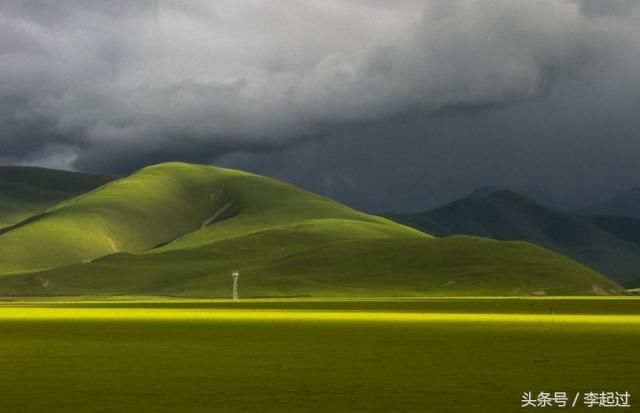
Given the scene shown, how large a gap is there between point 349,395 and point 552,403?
21.1 ft

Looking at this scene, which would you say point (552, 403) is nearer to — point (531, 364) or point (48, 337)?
point (531, 364)

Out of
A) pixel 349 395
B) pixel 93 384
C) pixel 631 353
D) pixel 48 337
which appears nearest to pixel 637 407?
pixel 349 395

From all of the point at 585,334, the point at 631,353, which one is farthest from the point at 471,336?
the point at 631,353

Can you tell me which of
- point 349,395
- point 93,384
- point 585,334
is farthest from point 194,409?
point 585,334

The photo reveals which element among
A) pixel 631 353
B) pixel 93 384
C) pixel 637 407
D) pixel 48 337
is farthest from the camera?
pixel 48 337

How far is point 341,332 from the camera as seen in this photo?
66500 millimetres

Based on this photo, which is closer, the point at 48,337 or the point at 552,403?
the point at 552,403

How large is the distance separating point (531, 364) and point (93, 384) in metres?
18.8

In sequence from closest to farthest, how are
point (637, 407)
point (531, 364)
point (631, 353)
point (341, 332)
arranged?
point (637, 407)
point (531, 364)
point (631, 353)
point (341, 332)

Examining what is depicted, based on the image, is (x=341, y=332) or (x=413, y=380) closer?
(x=413, y=380)

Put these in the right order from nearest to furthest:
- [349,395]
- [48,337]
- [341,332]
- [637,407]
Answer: [637,407], [349,395], [48,337], [341,332]

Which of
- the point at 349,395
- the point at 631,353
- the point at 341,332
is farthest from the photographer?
the point at 341,332

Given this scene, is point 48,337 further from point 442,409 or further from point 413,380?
point 442,409

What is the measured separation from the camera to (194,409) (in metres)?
27.1
